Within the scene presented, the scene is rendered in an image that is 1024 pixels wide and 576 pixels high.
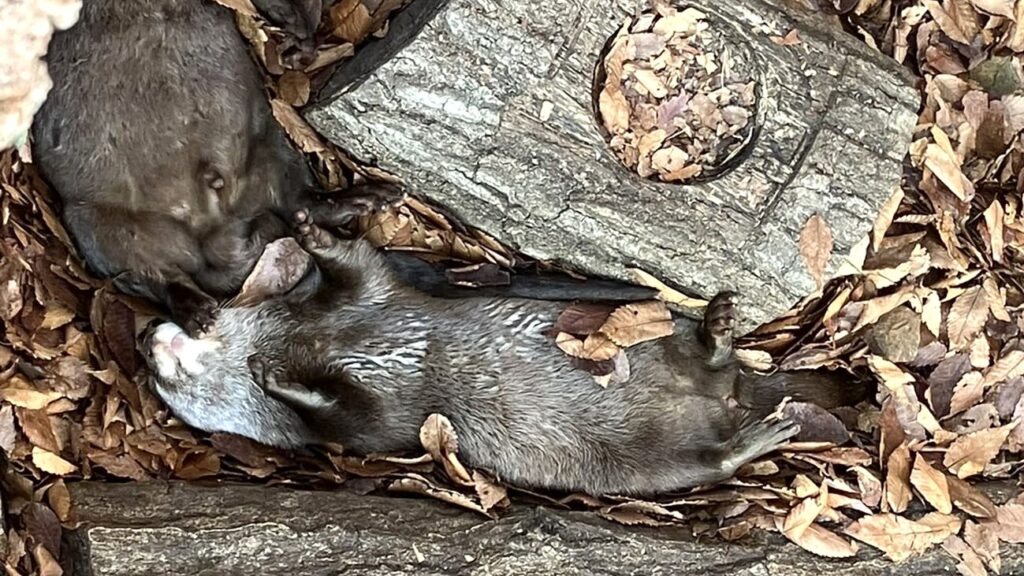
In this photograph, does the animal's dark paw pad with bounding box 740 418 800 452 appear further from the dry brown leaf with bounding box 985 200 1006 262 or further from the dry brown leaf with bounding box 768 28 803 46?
the dry brown leaf with bounding box 768 28 803 46

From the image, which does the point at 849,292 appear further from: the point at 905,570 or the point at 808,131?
the point at 905,570

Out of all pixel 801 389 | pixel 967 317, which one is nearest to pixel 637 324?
pixel 801 389

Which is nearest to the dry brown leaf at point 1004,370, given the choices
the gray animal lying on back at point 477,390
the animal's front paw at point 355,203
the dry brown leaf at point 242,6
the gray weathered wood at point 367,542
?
the gray weathered wood at point 367,542

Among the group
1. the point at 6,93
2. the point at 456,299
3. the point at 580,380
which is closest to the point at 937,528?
the point at 580,380

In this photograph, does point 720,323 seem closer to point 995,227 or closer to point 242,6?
point 995,227

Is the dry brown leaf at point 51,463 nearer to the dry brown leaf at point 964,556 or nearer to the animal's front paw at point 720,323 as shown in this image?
the animal's front paw at point 720,323
